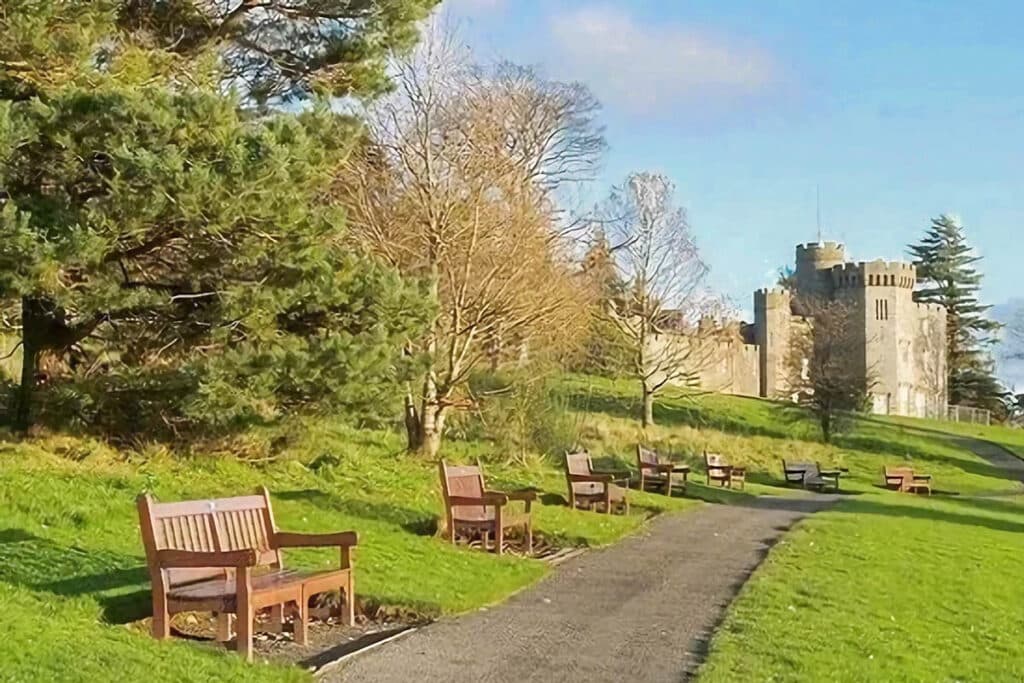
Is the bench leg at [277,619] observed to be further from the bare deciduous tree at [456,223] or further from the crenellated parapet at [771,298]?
the crenellated parapet at [771,298]

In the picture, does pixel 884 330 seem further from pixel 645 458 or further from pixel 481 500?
pixel 481 500

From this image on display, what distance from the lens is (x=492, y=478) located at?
68.3 feet

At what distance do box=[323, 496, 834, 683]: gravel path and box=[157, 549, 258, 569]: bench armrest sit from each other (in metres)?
0.89

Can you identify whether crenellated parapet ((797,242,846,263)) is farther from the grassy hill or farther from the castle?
the grassy hill

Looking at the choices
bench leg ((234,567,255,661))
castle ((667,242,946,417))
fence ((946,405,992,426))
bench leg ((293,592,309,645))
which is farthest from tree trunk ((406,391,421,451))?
fence ((946,405,992,426))

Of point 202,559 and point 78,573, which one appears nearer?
point 202,559

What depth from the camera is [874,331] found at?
7244 centimetres

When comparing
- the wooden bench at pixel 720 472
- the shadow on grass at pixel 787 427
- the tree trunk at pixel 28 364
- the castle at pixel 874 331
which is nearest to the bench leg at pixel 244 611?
the tree trunk at pixel 28 364

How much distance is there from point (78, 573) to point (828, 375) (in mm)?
36233

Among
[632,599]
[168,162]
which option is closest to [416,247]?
[168,162]

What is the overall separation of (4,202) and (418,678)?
7845mm

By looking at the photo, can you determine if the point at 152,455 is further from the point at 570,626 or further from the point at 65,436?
the point at 570,626

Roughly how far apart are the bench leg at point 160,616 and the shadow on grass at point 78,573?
417 millimetres

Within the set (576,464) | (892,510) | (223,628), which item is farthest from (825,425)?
(223,628)
